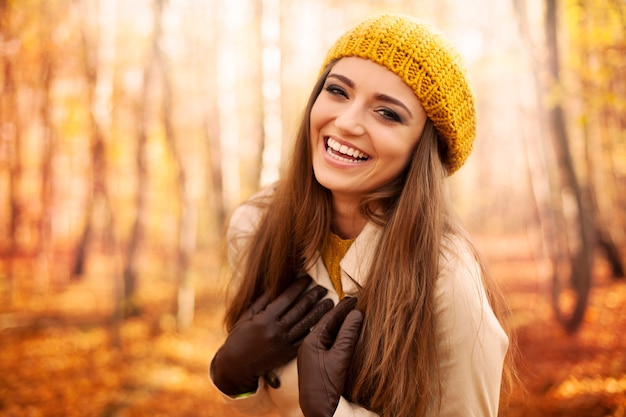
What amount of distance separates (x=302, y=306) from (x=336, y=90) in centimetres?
69

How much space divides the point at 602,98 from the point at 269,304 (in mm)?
2841

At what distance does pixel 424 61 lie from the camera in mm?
1450

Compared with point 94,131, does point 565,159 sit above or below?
above

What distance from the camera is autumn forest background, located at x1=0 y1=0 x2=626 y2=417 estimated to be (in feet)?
11.3

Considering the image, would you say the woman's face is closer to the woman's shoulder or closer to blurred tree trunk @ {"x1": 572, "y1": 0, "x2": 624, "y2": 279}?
the woman's shoulder

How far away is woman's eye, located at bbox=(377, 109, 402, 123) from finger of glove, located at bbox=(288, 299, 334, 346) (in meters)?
0.61

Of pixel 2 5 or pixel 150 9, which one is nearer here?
pixel 2 5

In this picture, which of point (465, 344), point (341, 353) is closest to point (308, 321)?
point (341, 353)

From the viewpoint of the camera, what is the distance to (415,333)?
4.66 feet

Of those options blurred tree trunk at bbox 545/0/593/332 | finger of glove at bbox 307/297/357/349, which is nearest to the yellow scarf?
finger of glove at bbox 307/297/357/349

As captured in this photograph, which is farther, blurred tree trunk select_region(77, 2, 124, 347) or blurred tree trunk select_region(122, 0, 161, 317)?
blurred tree trunk select_region(122, 0, 161, 317)

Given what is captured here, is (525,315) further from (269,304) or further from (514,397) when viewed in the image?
(269,304)

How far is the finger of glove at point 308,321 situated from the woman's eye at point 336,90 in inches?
26.0

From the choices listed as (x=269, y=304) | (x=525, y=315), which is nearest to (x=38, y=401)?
(x=269, y=304)
